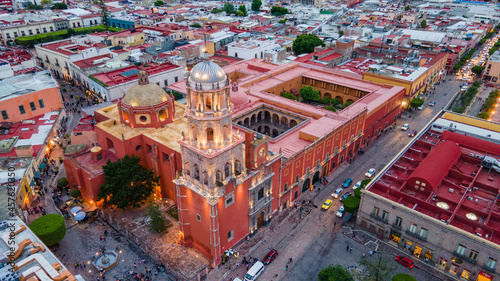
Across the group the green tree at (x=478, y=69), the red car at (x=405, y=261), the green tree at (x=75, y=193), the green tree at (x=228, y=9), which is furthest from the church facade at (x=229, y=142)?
the green tree at (x=228, y=9)

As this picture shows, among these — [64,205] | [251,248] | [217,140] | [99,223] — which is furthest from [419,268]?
[64,205]

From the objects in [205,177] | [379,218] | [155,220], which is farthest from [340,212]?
[155,220]

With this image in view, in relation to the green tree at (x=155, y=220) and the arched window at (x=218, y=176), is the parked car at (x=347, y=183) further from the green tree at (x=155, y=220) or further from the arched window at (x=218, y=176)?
the green tree at (x=155, y=220)

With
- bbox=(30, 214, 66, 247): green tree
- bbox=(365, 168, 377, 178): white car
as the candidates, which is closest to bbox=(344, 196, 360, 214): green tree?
bbox=(365, 168, 377, 178): white car

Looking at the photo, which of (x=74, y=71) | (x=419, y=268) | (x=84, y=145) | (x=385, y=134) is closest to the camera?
(x=419, y=268)

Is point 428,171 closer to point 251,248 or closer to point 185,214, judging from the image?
point 251,248

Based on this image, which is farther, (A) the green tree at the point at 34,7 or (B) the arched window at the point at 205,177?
(A) the green tree at the point at 34,7
